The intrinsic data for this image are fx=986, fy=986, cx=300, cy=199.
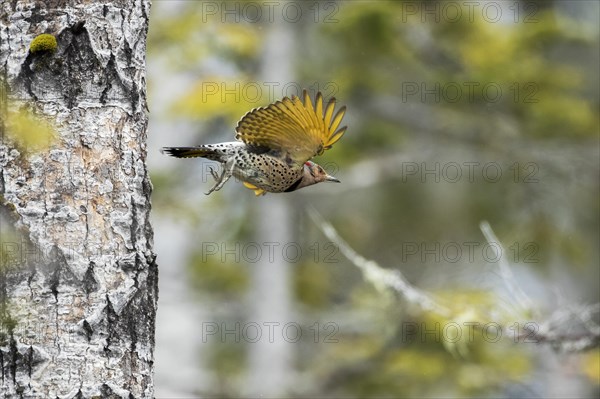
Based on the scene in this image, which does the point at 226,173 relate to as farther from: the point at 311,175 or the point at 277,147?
the point at 311,175

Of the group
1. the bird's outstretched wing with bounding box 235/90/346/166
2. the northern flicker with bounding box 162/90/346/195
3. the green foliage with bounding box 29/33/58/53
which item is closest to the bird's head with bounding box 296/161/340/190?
the northern flicker with bounding box 162/90/346/195

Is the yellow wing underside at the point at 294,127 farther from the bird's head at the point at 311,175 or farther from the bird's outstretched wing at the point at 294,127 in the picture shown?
the bird's head at the point at 311,175

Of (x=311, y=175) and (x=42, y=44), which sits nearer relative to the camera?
(x=42, y=44)

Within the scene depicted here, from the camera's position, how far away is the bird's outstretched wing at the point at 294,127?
14.6 feet

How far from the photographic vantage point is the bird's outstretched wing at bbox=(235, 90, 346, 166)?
446cm

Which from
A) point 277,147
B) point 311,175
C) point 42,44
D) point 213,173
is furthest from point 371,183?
point 42,44

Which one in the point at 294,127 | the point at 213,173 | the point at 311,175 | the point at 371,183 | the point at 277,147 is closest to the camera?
the point at 294,127

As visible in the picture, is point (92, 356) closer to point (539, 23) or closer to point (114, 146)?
point (114, 146)

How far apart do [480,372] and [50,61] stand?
9527 millimetres

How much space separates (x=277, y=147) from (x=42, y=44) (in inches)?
67.8

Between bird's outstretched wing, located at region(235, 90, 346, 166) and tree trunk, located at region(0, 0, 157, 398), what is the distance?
1.05 metres

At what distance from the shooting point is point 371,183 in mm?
13227

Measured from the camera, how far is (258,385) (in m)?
12.2

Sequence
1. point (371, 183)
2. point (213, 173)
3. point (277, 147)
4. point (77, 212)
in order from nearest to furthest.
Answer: point (77, 212) < point (277, 147) < point (213, 173) < point (371, 183)
